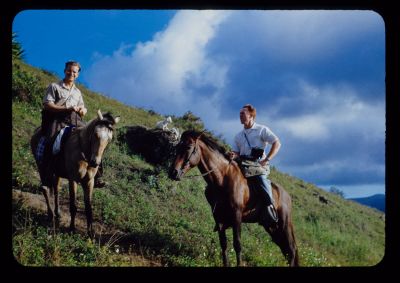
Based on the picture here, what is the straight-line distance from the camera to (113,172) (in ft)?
34.1

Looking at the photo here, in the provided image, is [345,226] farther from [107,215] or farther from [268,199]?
[107,215]

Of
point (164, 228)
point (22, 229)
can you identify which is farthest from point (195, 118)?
point (22, 229)

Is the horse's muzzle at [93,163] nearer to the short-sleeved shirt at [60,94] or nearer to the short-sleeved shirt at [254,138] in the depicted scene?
the short-sleeved shirt at [60,94]

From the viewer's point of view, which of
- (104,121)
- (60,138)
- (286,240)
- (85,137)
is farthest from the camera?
(286,240)

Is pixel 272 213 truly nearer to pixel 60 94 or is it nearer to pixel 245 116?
pixel 245 116

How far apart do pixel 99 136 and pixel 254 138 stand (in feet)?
8.18

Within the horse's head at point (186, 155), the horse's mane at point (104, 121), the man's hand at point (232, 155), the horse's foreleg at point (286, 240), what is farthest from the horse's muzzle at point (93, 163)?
the horse's foreleg at point (286, 240)

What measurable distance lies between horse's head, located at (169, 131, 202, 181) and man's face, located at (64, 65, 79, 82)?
210 cm

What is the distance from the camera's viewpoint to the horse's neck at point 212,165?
7.04 meters

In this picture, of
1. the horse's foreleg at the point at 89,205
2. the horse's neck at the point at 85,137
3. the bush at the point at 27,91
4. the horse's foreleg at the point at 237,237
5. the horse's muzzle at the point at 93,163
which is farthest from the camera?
the bush at the point at 27,91

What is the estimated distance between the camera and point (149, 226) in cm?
816

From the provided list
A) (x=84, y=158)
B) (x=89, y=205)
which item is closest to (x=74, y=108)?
(x=84, y=158)

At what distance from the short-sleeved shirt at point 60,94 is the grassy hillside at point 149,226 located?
1.92 m

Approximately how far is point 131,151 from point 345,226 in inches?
278
